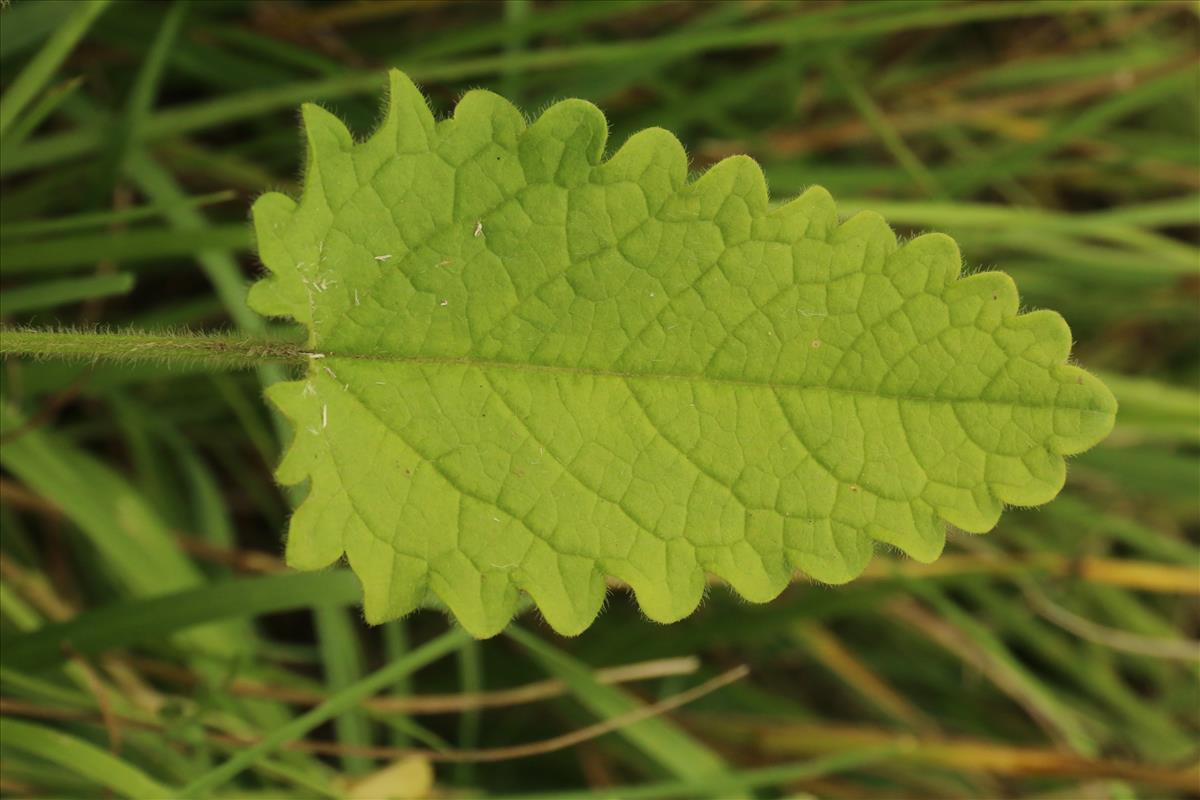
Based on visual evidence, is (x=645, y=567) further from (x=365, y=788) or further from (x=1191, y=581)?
(x=1191, y=581)

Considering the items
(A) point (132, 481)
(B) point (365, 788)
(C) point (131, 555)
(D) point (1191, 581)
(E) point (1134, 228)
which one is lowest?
(B) point (365, 788)

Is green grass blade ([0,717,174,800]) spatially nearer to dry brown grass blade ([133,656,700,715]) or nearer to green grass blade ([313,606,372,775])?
dry brown grass blade ([133,656,700,715])

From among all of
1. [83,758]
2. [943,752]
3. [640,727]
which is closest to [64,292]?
[83,758]

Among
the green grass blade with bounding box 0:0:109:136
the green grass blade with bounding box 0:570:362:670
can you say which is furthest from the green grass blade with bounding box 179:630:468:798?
the green grass blade with bounding box 0:0:109:136

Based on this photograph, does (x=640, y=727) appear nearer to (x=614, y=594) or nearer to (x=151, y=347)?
(x=614, y=594)

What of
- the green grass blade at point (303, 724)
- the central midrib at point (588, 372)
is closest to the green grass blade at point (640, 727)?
the green grass blade at point (303, 724)

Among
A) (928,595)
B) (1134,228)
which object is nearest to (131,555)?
(928,595)
